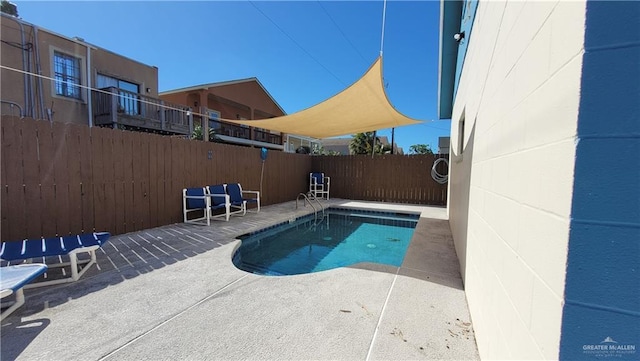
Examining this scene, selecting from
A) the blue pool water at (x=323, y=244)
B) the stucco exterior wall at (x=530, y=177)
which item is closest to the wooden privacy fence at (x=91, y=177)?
the blue pool water at (x=323, y=244)

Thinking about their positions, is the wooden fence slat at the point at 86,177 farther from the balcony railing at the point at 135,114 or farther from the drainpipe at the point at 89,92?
the drainpipe at the point at 89,92

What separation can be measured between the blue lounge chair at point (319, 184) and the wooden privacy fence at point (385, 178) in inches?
12.8

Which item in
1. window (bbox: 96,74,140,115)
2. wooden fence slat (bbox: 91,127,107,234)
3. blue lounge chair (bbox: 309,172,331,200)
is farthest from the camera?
blue lounge chair (bbox: 309,172,331,200)

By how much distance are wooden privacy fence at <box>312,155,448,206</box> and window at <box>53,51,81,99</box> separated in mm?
8585

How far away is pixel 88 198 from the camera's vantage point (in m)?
4.34

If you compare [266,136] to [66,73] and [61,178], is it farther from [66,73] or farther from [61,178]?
[61,178]

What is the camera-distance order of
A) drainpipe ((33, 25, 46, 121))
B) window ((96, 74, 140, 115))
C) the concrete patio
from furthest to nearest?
window ((96, 74, 140, 115)) → drainpipe ((33, 25, 46, 121)) → the concrete patio

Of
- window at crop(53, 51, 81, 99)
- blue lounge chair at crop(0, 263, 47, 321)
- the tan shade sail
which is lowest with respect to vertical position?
blue lounge chair at crop(0, 263, 47, 321)

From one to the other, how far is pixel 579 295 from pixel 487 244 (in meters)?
1.17

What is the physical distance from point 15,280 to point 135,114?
9.33m

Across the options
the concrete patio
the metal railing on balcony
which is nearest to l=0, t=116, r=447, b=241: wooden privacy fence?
the concrete patio

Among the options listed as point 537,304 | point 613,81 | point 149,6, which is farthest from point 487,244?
point 149,6

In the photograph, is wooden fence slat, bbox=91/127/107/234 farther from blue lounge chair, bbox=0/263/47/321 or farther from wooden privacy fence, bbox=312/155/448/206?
wooden privacy fence, bbox=312/155/448/206

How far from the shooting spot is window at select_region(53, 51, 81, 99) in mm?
7918
